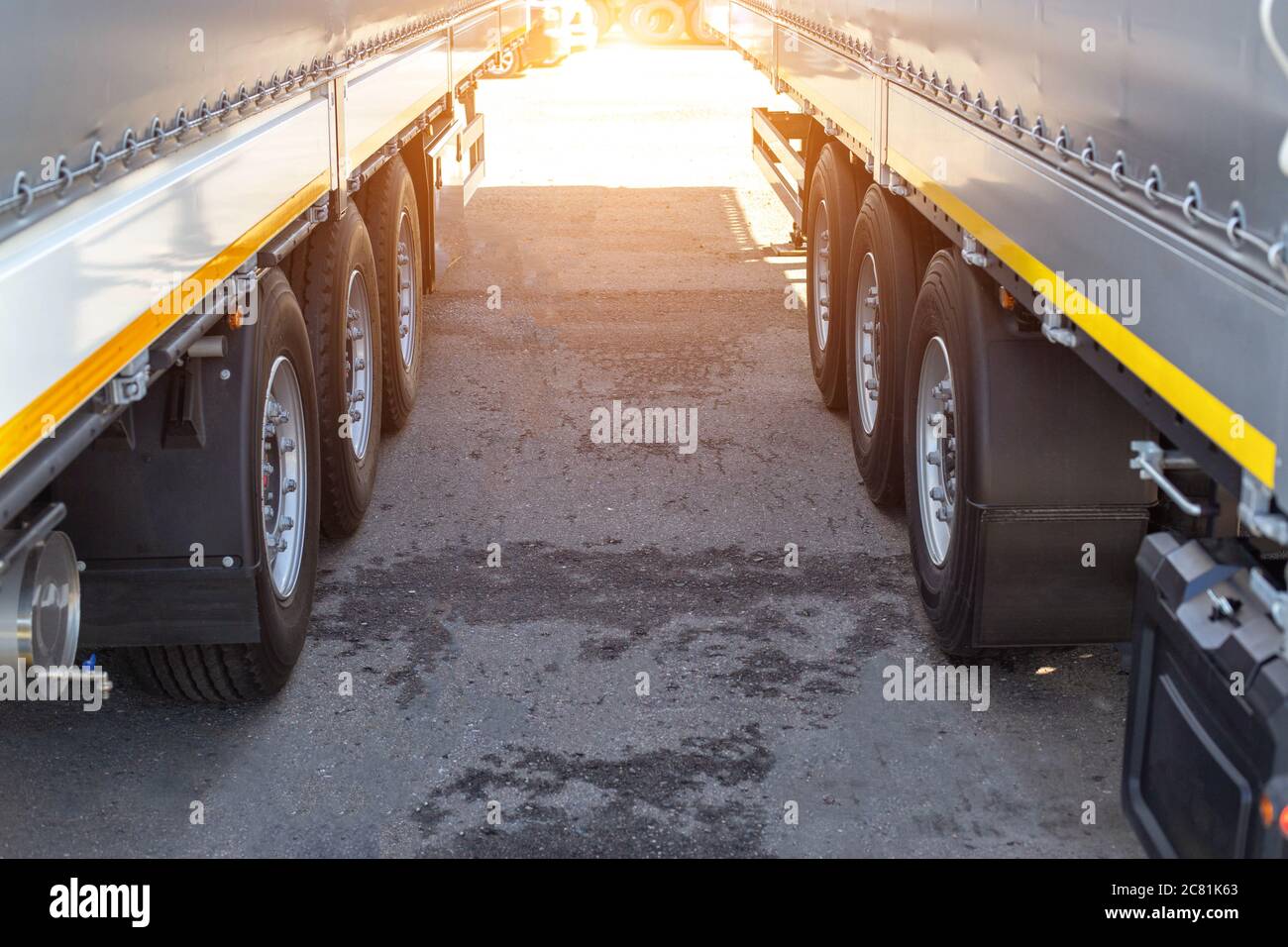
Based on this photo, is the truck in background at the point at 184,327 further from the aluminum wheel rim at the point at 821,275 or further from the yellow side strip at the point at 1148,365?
the aluminum wheel rim at the point at 821,275

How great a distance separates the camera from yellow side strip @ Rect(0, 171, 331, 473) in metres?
2.27

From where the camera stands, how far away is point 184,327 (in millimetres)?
3295

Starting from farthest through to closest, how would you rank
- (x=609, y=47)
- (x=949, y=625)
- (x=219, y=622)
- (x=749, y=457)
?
(x=609, y=47) → (x=749, y=457) → (x=949, y=625) → (x=219, y=622)

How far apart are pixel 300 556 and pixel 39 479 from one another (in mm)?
2177

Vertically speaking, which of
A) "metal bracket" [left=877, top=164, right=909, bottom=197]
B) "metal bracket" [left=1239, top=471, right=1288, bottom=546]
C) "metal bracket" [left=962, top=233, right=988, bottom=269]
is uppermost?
"metal bracket" [left=877, top=164, right=909, bottom=197]

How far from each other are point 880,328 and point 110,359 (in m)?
3.70

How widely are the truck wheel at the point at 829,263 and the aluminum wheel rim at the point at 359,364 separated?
1973 millimetres

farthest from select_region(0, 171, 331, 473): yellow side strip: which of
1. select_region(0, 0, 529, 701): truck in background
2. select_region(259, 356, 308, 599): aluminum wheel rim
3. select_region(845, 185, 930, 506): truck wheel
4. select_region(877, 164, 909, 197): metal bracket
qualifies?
select_region(845, 185, 930, 506): truck wheel

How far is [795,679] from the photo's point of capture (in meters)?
4.61

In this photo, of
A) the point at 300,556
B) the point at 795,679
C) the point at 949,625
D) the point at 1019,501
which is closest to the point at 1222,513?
the point at 1019,501

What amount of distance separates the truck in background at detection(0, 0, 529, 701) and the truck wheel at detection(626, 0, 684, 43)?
2539 cm

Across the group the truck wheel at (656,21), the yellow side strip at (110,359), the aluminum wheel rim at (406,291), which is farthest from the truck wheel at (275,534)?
the truck wheel at (656,21)

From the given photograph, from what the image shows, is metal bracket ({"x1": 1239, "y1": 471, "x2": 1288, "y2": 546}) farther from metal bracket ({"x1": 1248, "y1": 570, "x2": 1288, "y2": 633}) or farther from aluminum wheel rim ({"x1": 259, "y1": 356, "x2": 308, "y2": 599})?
aluminum wheel rim ({"x1": 259, "y1": 356, "x2": 308, "y2": 599})

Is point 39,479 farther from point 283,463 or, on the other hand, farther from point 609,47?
point 609,47
